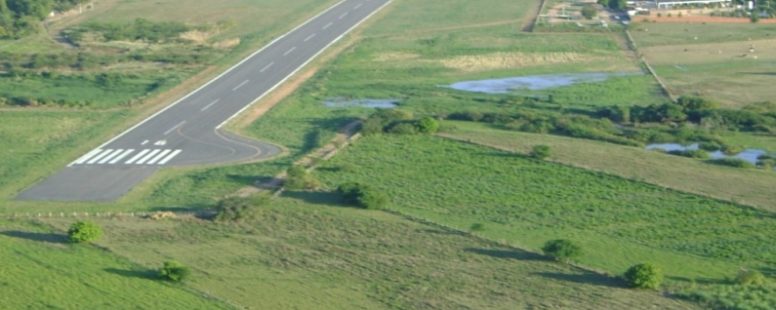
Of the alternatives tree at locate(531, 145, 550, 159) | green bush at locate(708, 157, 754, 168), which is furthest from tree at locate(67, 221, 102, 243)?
green bush at locate(708, 157, 754, 168)

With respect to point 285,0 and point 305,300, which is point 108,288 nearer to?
point 305,300

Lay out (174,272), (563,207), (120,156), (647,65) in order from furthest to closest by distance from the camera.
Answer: (647,65), (120,156), (563,207), (174,272)

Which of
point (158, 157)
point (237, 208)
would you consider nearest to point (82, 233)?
point (237, 208)

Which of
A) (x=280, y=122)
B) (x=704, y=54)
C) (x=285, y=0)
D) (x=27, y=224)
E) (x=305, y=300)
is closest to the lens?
(x=305, y=300)

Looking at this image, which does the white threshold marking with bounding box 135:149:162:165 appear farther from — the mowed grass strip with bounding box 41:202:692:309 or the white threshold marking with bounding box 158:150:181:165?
the mowed grass strip with bounding box 41:202:692:309

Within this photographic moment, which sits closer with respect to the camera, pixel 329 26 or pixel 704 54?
pixel 704 54

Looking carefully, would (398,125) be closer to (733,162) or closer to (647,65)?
(733,162)

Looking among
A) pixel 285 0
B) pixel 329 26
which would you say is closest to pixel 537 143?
pixel 329 26
